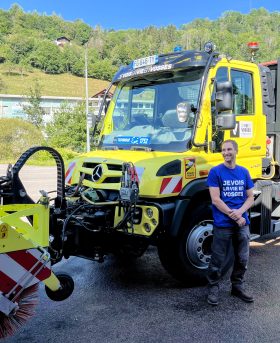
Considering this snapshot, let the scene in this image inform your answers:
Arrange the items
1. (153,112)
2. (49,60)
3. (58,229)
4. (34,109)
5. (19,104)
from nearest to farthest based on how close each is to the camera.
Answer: (58,229) < (153,112) < (34,109) < (19,104) < (49,60)

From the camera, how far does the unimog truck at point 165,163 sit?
4.33 m

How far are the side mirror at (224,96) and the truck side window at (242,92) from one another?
1.71 ft

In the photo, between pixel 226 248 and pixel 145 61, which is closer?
pixel 226 248

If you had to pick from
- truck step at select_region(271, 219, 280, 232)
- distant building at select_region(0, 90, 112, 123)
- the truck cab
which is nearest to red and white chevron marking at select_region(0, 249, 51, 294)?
the truck cab

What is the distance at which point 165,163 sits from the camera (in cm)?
447

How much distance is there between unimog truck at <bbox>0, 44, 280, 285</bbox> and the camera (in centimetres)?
433

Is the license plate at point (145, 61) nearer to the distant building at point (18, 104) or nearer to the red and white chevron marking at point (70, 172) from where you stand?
the red and white chevron marking at point (70, 172)

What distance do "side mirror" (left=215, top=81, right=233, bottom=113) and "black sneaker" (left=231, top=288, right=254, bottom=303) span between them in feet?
6.60

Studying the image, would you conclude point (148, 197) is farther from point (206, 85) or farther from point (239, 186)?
point (206, 85)

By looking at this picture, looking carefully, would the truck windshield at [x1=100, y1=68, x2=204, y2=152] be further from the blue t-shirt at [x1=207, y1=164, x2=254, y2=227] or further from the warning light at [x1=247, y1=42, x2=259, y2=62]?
the warning light at [x1=247, y1=42, x2=259, y2=62]

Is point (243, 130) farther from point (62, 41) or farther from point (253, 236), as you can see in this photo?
point (62, 41)

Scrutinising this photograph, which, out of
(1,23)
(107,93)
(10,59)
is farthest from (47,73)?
(107,93)

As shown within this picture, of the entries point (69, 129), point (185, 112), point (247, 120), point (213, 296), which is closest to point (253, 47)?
point (247, 120)

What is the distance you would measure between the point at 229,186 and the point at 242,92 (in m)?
1.70
